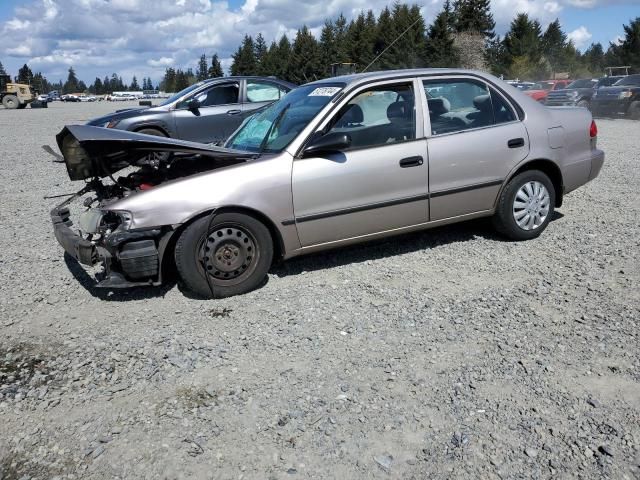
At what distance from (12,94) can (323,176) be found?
1795 inches

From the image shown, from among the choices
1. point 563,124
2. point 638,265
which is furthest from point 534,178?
point 638,265

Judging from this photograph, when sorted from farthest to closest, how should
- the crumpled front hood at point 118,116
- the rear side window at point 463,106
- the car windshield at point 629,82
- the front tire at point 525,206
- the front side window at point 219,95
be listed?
the car windshield at point 629,82 < the front side window at point 219,95 < the crumpled front hood at point 118,116 < the front tire at point 525,206 < the rear side window at point 463,106

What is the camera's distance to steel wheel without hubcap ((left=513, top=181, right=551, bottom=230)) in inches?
215

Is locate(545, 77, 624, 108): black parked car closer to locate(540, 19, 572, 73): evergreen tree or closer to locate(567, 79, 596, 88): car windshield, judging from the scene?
locate(567, 79, 596, 88): car windshield

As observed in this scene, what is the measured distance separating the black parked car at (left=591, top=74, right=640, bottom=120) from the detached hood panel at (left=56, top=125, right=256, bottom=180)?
65.3 feet

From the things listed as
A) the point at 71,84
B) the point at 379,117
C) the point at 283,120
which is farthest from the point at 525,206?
the point at 71,84

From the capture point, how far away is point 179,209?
4.20 m

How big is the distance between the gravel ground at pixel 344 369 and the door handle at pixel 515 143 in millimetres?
960

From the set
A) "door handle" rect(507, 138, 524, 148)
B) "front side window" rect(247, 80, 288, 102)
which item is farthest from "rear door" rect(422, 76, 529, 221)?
"front side window" rect(247, 80, 288, 102)

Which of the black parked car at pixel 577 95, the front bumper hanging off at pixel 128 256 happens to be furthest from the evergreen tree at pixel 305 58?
the front bumper hanging off at pixel 128 256

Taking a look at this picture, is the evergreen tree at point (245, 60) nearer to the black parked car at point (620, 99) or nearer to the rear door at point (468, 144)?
the black parked car at point (620, 99)

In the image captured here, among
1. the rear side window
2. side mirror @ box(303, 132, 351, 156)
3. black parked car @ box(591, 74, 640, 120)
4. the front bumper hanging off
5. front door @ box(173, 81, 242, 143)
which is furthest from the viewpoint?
black parked car @ box(591, 74, 640, 120)

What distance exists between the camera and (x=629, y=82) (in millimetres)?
21406

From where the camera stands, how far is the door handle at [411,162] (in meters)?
4.83
